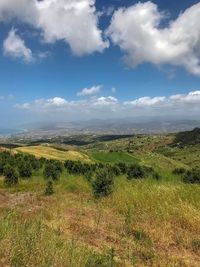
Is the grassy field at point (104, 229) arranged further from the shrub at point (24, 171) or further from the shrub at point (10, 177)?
the shrub at point (24, 171)

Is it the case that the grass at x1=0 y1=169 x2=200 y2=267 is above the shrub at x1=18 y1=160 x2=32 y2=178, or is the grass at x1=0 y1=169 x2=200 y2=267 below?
above

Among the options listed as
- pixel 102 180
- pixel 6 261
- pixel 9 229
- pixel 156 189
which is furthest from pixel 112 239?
pixel 102 180

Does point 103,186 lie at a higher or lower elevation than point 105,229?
higher

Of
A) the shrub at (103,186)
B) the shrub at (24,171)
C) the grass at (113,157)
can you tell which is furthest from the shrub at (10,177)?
the grass at (113,157)

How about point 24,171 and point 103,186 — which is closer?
point 103,186

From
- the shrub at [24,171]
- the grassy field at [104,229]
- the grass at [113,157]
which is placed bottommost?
the grass at [113,157]

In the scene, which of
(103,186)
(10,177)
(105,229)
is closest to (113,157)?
(10,177)

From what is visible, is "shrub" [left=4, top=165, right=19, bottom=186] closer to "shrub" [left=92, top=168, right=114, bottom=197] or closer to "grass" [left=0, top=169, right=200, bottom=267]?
"grass" [left=0, top=169, right=200, bottom=267]

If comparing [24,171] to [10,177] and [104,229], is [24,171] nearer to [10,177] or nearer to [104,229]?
[10,177]

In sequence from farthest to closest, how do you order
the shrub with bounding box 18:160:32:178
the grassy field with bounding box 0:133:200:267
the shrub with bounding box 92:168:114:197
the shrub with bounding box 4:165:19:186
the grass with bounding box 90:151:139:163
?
the grass with bounding box 90:151:139:163 < the shrub with bounding box 18:160:32:178 < the shrub with bounding box 4:165:19:186 < the shrub with bounding box 92:168:114:197 < the grassy field with bounding box 0:133:200:267

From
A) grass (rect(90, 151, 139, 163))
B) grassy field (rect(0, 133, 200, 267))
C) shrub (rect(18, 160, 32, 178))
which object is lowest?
grass (rect(90, 151, 139, 163))

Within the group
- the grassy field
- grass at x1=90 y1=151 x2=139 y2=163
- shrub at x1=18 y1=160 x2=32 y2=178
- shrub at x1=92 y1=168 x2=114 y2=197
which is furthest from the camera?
grass at x1=90 y1=151 x2=139 y2=163

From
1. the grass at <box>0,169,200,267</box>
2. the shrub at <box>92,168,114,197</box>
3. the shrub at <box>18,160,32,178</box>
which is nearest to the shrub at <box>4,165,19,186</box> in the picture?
the shrub at <box>18,160,32,178</box>

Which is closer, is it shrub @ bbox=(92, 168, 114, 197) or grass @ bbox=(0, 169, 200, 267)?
grass @ bbox=(0, 169, 200, 267)
